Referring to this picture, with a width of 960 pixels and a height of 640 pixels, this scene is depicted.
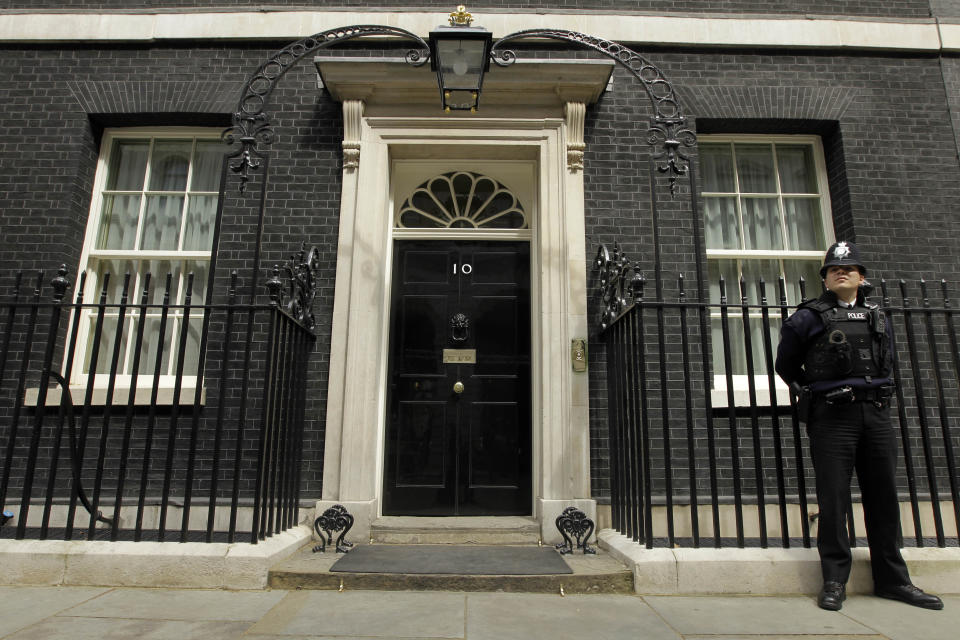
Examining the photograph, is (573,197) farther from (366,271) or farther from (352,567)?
(352,567)

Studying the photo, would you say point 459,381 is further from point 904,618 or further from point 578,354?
point 904,618

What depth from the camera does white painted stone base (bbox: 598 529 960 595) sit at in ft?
11.1

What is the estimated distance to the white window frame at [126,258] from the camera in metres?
4.96

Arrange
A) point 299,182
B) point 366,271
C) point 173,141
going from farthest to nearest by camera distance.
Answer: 1. point 173,141
2. point 299,182
3. point 366,271

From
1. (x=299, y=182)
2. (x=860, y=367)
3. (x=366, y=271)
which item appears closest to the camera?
(x=860, y=367)

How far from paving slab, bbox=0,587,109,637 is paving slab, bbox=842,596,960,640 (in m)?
4.18

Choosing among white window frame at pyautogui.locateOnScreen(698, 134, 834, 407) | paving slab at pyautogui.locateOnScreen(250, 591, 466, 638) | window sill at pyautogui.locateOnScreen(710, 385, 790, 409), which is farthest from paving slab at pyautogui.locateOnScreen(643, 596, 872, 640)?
white window frame at pyautogui.locateOnScreen(698, 134, 834, 407)

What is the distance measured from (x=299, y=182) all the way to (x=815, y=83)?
510 centimetres

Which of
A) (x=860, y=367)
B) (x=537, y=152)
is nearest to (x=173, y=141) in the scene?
(x=537, y=152)

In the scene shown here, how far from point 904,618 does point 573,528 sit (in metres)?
1.95

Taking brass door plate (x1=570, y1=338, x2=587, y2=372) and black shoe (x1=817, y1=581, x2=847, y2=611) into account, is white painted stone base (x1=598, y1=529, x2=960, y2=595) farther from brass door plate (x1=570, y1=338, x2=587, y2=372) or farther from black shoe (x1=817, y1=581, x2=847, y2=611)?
brass door plate (x1=570, y1=338, x2=587, y2=372)

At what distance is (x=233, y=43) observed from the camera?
567 cm

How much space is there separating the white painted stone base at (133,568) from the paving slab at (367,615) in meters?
0.37

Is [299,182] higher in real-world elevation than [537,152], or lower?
lower
